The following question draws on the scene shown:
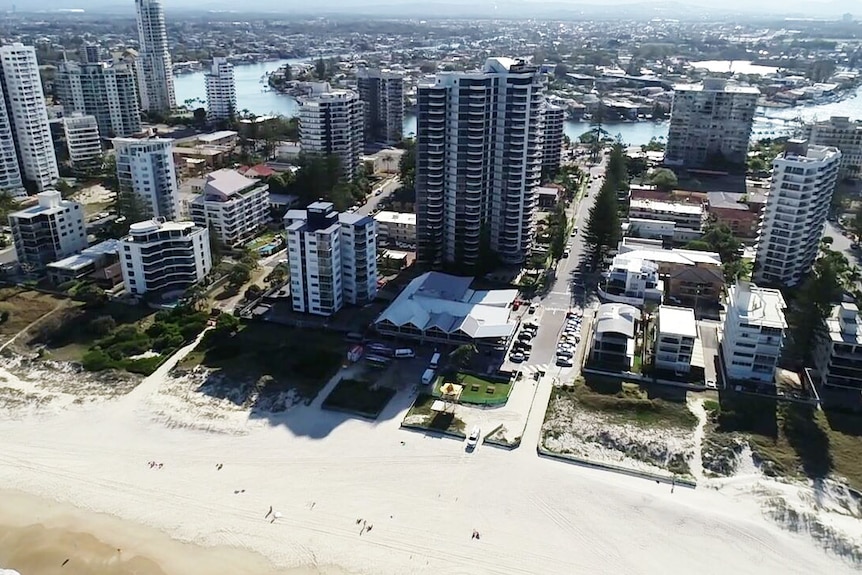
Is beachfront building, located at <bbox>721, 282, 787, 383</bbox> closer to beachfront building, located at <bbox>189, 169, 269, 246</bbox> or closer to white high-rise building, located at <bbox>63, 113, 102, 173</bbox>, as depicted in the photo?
beachfront building, located at <bbox>189, 169, 269, 246</bbox>

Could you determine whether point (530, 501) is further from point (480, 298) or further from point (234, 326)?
point (234, 326)

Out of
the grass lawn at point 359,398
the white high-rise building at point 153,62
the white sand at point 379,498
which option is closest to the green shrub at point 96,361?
the white sand at point 379,498

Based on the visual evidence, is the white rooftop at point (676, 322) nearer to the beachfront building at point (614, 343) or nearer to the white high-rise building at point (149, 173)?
the beachfront building at point (614, 343)

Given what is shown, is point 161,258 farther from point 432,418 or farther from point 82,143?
point 82,143

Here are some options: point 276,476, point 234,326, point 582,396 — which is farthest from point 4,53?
point 582,396

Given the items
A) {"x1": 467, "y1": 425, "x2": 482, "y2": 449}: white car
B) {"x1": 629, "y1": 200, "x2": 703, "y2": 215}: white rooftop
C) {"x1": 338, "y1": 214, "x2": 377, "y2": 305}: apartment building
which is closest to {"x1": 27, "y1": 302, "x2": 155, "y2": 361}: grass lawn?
{"x1": 338, "y1": 214, "x2": 377, "y2": 305}: apartment building

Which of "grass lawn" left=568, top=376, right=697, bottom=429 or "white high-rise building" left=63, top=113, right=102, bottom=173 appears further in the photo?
"white high-rise building" left=63, top=113, right=102, bottom=173
